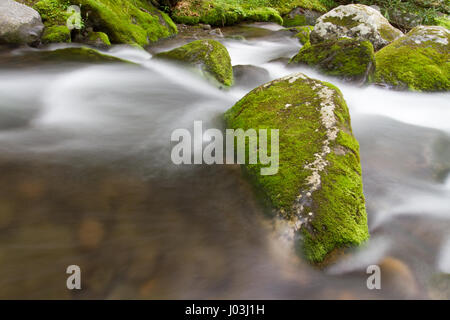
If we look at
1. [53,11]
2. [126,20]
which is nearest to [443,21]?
[126,20]

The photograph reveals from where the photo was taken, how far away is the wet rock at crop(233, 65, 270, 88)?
651cm

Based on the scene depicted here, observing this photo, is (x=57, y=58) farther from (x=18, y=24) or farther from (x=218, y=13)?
(x=218, y=13)

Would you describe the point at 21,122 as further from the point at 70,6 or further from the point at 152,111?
the point at 70,6

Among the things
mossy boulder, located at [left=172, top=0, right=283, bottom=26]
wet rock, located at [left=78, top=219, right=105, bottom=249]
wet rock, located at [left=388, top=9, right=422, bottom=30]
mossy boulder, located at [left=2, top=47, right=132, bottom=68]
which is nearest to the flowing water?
wet rock, located at [left=78, top=219, right=105, bottom=249]

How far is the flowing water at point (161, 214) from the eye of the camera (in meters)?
2.13

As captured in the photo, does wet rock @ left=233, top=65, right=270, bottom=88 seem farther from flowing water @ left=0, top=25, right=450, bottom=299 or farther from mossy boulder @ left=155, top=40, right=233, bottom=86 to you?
flowing water @ left=0, top=25, right=450, bottom=299

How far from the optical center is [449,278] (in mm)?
2318

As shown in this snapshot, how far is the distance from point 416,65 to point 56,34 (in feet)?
29.5

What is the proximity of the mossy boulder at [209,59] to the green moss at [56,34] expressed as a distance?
3081 mm

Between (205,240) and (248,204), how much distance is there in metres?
0.61

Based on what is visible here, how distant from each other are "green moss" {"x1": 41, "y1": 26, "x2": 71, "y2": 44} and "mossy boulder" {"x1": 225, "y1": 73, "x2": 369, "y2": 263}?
19.7ft

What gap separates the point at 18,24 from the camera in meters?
6.70

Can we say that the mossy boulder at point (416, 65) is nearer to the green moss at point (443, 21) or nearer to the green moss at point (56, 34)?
the green moss at point (56, 34)
